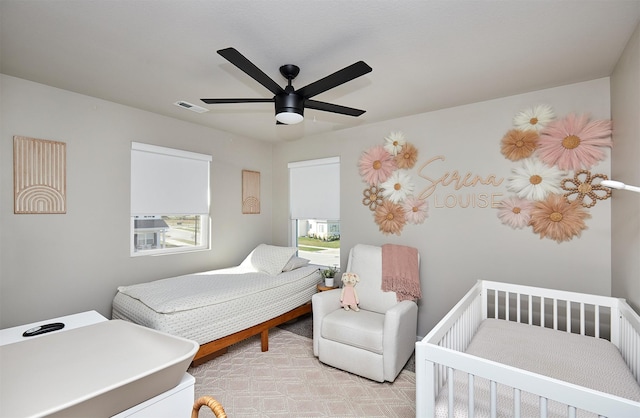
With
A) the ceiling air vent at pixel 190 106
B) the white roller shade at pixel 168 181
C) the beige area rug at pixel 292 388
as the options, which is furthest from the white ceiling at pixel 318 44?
the beige area rug at pixel 292 388

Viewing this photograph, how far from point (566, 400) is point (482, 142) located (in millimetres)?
2385

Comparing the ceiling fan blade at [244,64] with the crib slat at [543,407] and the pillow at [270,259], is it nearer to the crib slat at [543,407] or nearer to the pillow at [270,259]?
the crib slat at [543,407]

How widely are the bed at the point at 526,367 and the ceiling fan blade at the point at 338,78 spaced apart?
53.5 inches

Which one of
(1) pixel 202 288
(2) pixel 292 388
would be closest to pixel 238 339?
(1) pixel 202 288

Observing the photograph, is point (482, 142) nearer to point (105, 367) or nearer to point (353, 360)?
point (353, 360)

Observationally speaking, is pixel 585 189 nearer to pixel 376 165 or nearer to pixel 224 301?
pixel 376 165

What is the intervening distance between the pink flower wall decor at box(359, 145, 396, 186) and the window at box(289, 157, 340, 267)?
42cm

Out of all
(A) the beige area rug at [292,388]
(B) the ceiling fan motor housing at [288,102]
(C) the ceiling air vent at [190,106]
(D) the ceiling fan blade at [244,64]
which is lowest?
(A) the beige area rug at [292,388]

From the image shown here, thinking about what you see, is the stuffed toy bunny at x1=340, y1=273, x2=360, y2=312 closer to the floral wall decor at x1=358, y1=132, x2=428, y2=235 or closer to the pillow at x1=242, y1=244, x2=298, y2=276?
the floral wall decor at x1=358, y1=132, x2=428, y2=235

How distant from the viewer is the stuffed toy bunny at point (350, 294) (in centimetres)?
301

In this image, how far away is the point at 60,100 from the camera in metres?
2.65

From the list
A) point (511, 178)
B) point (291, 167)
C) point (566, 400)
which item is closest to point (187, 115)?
point (291, 167)

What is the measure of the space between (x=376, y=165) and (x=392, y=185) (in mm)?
313

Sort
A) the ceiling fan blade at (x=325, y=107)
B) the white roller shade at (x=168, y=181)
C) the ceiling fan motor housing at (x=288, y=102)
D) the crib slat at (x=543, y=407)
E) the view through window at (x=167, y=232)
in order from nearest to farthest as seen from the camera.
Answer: the crib slat at (x=543, y=407) < the ceiling fan motor housing at (x=288, y=102) < the ceiling fan blade at (x=325, y=107) < the white roller shade at (x=168, y=181) < the view through window at (x=167, y=232)
